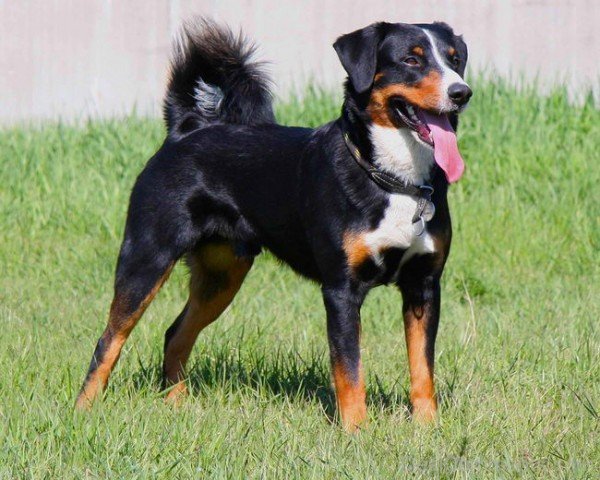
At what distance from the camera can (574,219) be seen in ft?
25.8

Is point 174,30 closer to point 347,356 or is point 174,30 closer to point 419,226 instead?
point 419,226

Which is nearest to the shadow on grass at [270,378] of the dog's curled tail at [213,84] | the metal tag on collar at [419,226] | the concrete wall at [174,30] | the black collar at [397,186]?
the metal tag on collar at [419,226]

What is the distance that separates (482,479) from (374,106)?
5.32 feet

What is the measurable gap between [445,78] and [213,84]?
1.46 meters

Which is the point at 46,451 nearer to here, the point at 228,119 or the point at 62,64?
the point at 228,119

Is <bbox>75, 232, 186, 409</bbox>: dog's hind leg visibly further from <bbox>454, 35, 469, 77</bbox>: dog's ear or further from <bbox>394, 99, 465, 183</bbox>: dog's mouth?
<bbox>454, 35, 469, 77</bbox>: dog's ear

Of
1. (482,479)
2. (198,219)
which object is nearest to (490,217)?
(198,219)

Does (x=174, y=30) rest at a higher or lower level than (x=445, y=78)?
lower

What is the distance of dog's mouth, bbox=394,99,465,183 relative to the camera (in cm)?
452

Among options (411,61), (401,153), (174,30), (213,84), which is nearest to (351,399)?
(401,153)

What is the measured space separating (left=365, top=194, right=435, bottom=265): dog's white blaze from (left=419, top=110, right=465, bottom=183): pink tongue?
191 mm

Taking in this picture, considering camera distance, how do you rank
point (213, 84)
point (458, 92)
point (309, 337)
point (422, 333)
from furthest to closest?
point (309, 337)
point (213, 84)
point (422, 333)
point (458, 92)

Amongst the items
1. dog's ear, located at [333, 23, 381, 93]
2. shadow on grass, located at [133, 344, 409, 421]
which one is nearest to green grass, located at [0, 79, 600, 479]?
shadow on grass, located at [133, 344, 409, 421]

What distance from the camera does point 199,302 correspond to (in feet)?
18.2
